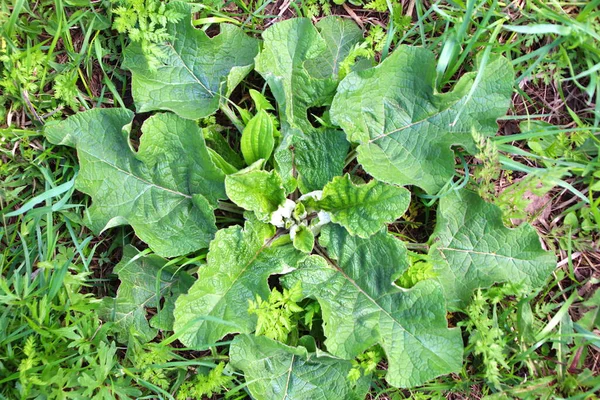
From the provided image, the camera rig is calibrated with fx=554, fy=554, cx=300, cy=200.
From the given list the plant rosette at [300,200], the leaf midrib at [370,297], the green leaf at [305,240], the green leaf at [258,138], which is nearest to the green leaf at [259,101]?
the plant rosette at [300,200]

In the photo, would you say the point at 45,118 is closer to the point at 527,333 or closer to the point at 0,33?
Result: the point at 0,33

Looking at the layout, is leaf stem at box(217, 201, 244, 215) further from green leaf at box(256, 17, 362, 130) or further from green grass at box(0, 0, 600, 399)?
green leaf at box(256, 17, 362, 130)

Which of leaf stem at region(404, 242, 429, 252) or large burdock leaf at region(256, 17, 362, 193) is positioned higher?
large burdock leaf at region(256, 17, 362, 193)

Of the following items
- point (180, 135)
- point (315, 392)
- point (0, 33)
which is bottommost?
point (315, 392)

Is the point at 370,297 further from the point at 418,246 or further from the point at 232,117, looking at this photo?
the point at 232,117

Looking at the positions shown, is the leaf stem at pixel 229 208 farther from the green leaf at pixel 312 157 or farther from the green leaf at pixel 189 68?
the green leaf at pixel 189 68

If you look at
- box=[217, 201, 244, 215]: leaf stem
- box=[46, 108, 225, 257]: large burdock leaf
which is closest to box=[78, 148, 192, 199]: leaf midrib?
box=[46, 108, 225, 257]: large burdock leaf

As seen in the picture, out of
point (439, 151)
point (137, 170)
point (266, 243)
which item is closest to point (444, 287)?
point (439, 151)
